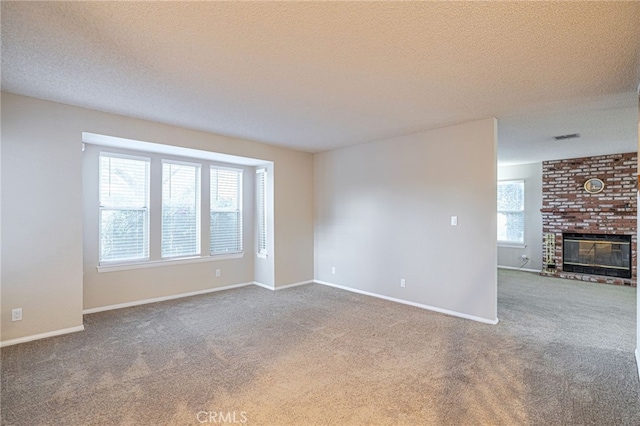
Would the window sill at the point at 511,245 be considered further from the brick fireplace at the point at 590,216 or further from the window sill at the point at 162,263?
the window sill at the point at 162,263

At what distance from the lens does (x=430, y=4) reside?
5.70ft

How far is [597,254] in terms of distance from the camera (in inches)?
242

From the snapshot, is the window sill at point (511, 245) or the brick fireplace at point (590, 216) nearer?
the brick fireplace at point (590, 216)

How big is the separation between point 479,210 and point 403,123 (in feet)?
4.83

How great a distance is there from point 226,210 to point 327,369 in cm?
365

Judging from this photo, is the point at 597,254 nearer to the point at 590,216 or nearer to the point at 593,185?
the point at 590,216

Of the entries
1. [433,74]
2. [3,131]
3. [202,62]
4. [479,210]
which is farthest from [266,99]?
[479,210]

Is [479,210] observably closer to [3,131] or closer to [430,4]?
[430,4]

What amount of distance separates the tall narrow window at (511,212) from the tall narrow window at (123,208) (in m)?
7.64

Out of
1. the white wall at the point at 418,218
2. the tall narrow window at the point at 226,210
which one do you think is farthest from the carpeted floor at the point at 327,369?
the tall narrow window at the point at 226,210

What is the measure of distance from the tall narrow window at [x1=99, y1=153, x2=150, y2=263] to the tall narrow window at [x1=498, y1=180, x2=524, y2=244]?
301 inches

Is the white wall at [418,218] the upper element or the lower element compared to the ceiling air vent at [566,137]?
lower

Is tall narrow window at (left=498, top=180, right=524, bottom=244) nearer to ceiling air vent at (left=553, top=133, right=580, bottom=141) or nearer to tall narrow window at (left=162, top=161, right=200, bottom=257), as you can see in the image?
ceiling air vent at (left=553, top=133, right=580, bottom=141)

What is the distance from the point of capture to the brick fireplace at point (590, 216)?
230 inches
